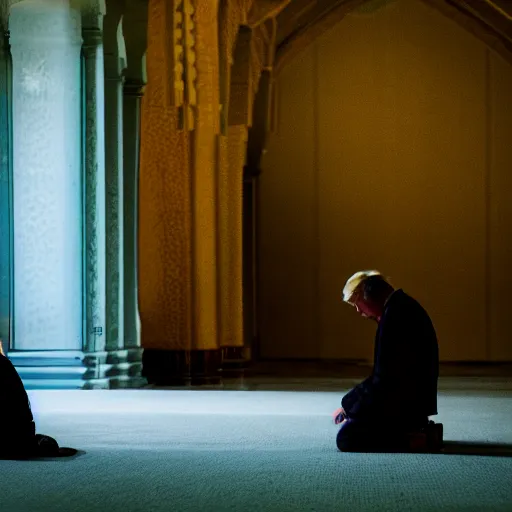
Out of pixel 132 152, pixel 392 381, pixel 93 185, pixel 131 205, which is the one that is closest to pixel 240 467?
pixel 392 381

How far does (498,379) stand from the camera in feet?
49.8

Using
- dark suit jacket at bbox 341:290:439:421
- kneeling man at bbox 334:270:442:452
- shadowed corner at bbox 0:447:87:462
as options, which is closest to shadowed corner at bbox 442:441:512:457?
kneeling man at bbox 334:270:442:452

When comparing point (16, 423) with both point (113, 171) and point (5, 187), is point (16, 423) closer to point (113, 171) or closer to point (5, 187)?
point (5, 187)

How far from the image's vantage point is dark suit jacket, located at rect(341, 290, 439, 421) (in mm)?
6316

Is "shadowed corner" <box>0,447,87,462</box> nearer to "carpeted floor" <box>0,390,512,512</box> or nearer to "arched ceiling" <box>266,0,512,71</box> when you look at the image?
"carpeted floor" <box>0,390,512,512</box>

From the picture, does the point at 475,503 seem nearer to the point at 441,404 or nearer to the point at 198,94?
the point at 441,404

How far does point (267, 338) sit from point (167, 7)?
8493 millimetres

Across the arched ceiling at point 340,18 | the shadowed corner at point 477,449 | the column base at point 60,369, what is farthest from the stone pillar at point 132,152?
the arched ceiling at point 340,18

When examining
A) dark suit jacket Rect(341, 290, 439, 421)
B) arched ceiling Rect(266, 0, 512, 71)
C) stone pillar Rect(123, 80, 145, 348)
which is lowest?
dark suit jacket Rect(341, 290, 439, 421)

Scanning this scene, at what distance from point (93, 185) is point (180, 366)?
2848mm

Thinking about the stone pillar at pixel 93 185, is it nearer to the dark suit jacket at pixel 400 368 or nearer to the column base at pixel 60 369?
the column base at pixel 60 369

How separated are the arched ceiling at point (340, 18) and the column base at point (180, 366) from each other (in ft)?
24.5

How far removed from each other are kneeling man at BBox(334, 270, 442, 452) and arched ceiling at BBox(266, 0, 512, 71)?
13510 millimetres

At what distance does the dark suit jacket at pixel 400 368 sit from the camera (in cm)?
632
